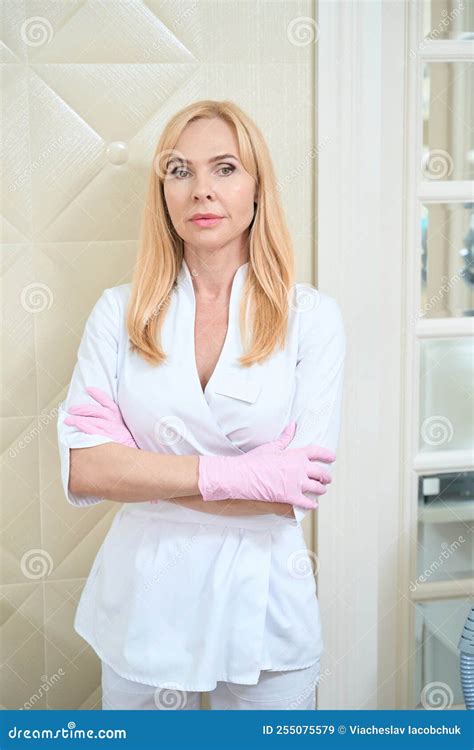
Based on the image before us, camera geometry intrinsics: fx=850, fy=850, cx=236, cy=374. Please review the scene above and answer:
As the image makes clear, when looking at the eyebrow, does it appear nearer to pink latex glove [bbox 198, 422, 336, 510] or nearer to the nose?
the nose

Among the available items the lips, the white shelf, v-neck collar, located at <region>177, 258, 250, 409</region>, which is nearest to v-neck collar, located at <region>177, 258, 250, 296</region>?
v-neck collar, located at <region>177, 258, 250, 409</region>

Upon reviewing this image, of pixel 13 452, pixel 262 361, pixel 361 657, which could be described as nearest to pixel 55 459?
pixel 13 452

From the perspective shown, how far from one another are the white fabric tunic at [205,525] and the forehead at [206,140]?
28cm

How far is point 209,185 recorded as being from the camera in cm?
142

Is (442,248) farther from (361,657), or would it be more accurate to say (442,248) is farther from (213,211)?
(361,657)

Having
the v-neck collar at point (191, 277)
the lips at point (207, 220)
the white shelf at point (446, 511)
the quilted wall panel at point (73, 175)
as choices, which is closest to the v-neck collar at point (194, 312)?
the v-neck collar at point (191, 277)

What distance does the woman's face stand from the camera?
143 centimetres

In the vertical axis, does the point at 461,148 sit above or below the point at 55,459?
above

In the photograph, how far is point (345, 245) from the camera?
68.7 inches

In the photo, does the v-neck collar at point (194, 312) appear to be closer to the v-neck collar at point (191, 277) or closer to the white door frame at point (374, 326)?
the v-neck collar at point (191, 277)

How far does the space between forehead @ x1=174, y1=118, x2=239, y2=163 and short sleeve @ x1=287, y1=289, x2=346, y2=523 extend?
1.01 feet

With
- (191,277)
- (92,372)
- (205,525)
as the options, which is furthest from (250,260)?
(205,525)

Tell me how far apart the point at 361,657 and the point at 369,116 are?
1158 mm

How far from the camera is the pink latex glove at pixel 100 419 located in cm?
139
